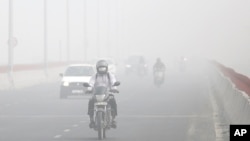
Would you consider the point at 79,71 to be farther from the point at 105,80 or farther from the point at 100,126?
the point at 100,126

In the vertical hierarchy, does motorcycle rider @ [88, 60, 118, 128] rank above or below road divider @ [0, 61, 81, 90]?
above

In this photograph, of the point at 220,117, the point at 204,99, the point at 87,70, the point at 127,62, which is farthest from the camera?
the point at 127,62

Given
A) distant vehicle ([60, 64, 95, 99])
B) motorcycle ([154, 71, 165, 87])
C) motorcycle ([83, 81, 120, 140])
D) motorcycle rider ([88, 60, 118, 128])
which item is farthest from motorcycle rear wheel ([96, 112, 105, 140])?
motorcycle ([154, 71, 165, 87])

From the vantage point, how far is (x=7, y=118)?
29.7 meters

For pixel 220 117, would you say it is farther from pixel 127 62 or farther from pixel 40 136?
pixel 127 62

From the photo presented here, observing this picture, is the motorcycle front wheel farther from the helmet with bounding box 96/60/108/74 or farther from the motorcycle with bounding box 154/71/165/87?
the motorcycle with bounding box 154/71/165/87

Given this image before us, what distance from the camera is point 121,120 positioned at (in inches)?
1129

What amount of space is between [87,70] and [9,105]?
8.49m

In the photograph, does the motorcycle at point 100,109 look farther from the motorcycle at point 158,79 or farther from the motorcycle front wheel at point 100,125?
the motorcycle at point 158,79

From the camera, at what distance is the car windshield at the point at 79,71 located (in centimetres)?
4528

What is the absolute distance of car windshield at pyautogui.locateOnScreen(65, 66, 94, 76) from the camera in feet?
149

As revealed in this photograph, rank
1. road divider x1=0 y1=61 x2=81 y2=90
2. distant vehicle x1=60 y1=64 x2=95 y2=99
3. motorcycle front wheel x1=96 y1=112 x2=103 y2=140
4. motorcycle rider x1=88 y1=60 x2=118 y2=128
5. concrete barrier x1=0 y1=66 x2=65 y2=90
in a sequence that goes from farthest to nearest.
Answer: road divider x1=0 y1=61 x2=81 y2=90
concrete barrier x1=0 y1=66 x2=65 y2=90
distant vehicle x1=60 y1=64 x2=95 y2=99
motorcycle rider x1=88 y1=60 x2=118 y2=128
motorcycle front wheel x1=96 y1=112 x2=103 y2=140

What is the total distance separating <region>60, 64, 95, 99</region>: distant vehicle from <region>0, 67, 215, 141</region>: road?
0.62 m

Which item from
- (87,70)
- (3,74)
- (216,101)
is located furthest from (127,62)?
(216,101)
